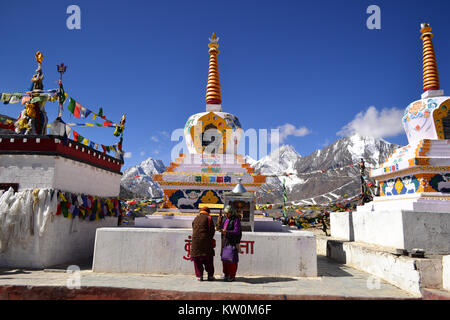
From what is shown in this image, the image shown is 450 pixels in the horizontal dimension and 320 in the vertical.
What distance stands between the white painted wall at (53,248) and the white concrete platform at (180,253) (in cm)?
33

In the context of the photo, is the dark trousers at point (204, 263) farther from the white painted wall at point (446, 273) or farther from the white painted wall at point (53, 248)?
the white painted wall at point (446, 273)

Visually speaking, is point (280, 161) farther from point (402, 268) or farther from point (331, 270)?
point (402, 268)

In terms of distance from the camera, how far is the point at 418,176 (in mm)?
9070

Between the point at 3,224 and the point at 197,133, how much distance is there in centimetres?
573

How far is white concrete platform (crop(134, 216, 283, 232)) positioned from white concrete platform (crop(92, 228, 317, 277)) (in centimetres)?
133

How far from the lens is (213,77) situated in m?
10.9

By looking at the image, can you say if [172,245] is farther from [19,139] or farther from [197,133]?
[19,139]

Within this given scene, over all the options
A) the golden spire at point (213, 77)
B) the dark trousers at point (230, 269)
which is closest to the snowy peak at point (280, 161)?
the golden spire at point (213, 77)

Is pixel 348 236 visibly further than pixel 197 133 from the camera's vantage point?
Yes

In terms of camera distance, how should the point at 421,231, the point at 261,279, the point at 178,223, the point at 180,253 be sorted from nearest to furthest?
the point at 261,279 → the point at 180,253 → the point at 421,231 → the point at 178,223

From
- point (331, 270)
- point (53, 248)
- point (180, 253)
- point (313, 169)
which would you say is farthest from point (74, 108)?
point (313, 169)

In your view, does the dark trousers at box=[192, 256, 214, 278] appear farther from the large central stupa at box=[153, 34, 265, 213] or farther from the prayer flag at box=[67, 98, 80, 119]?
the prayer flag at box=[67, 98, 80, 119]

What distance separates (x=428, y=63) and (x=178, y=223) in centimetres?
1048
